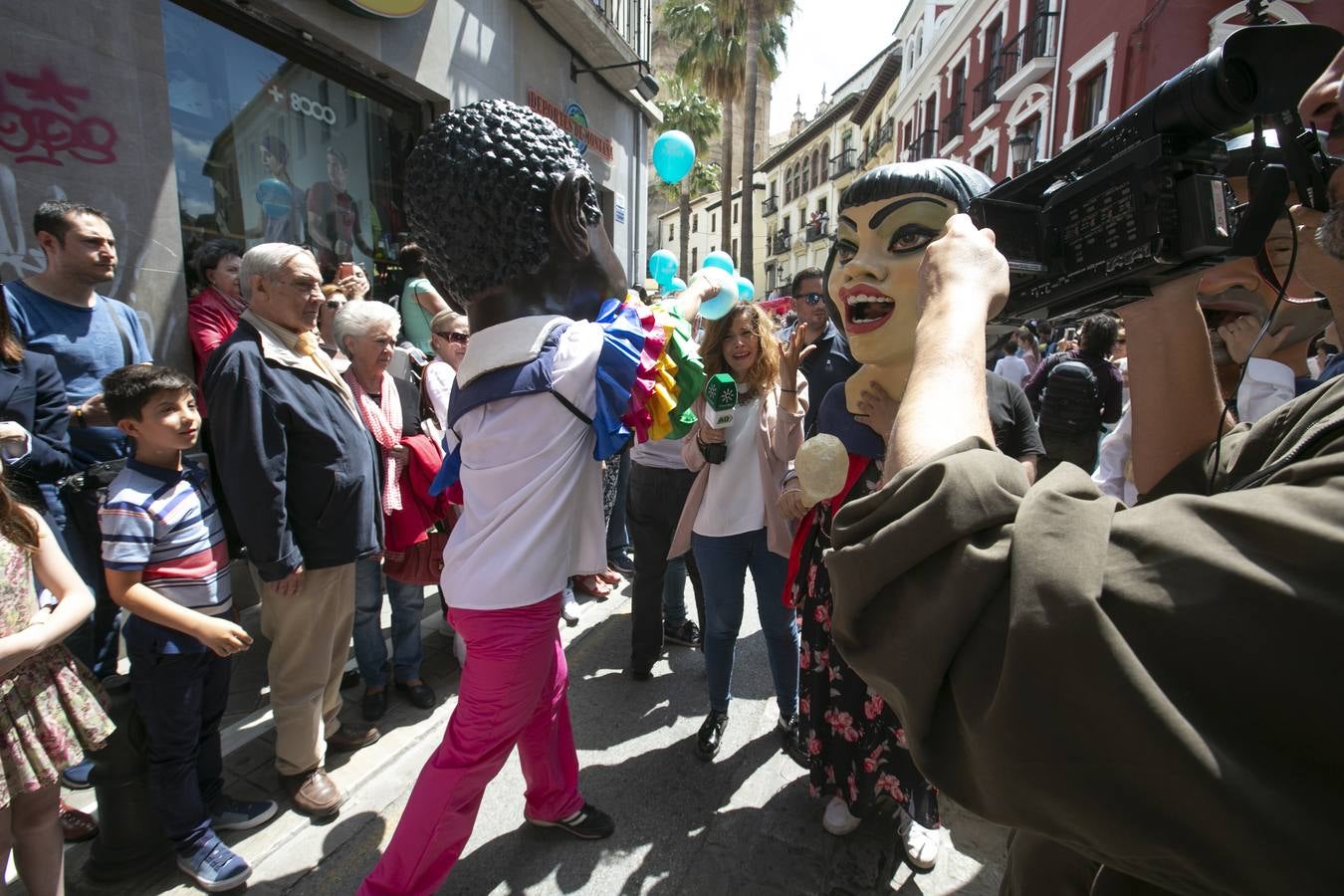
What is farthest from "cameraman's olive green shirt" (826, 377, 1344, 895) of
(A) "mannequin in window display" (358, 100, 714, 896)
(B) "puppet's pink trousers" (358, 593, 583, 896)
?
(B) "puppet's pink trousers" (358, 593, 583, 896)

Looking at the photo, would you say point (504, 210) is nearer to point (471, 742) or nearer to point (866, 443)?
point (866, 443)

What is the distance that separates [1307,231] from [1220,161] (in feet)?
1.29

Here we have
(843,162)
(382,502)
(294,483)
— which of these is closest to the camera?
(294,483)

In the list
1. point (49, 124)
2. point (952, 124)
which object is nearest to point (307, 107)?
point (49, 124)

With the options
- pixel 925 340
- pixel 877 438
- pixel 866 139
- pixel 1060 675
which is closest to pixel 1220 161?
pixel 925 340

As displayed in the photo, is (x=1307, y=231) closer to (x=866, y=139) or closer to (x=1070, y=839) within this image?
(x=1070, y=839)

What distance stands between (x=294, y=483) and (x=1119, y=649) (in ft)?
8.49

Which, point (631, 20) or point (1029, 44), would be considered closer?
point (631, 20)

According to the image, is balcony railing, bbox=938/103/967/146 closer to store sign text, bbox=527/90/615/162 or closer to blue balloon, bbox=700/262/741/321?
store sign text, bbox=527/90/615/162

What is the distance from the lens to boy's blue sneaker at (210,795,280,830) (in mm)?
2291

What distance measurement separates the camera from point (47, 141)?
131 inches

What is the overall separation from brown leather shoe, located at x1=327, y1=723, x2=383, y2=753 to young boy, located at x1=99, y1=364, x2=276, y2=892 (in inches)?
24.0

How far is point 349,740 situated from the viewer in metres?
2.79

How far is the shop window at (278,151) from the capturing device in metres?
4.40
